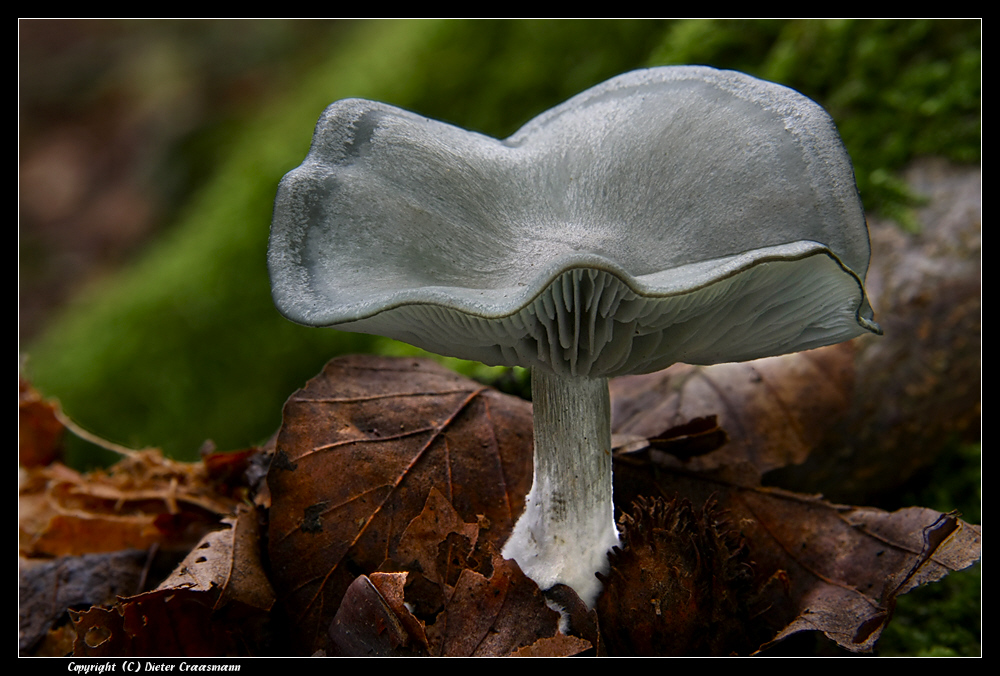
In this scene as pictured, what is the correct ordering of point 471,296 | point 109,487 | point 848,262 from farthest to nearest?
1. point 109,487
2. point 848,262
3. point 471,296

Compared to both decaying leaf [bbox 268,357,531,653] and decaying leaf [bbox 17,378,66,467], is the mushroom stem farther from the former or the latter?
decaying leaf [bbox 17,378,66,467]

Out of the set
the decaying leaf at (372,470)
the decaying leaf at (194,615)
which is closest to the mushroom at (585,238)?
the decaying leaf at (372,470)

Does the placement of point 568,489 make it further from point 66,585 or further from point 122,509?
point 122,509

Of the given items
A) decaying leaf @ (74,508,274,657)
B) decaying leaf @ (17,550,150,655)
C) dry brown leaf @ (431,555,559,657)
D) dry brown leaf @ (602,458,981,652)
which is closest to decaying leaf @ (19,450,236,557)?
decaying leaf @ (17,550,150,655)

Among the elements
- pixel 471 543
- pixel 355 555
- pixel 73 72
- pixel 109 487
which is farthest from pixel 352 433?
pixel 73 72

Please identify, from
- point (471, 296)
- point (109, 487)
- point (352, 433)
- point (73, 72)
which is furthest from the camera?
point (73, 72)

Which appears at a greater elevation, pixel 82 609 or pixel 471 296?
pixel 471 296

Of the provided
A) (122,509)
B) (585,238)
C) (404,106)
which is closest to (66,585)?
(122,509)

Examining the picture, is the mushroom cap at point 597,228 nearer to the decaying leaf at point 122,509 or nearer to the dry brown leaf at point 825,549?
the dry brown leaf at point 825,549

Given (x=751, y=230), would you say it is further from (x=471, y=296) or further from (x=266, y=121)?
(x=266, y=121)
